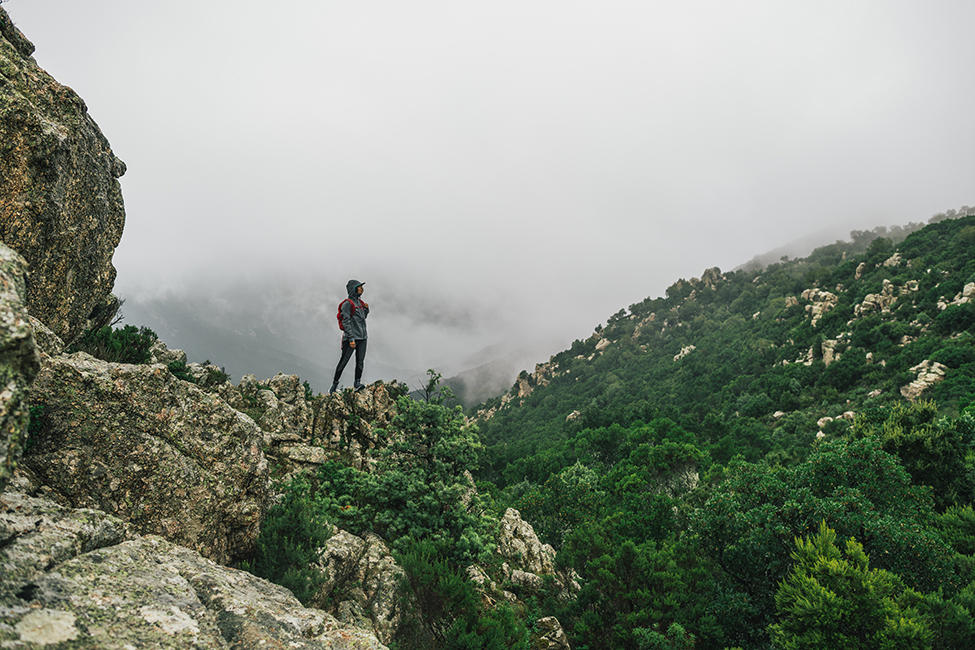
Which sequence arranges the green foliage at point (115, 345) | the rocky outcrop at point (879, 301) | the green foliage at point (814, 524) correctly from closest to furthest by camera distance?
the green foliage at point (115, 345) → the green foliage at point (814, 524) → the rocky outcrop at point (879, 301)

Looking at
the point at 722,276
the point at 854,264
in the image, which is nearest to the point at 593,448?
the point at 854,264

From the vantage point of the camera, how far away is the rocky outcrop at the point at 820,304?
8238 cm

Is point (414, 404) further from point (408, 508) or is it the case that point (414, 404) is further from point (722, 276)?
point (722, 276)

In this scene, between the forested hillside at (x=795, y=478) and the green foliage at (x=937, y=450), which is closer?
the forested hillside at (x=795, y=478)

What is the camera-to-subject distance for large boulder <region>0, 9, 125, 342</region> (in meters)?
6.23

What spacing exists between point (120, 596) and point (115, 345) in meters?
8.65

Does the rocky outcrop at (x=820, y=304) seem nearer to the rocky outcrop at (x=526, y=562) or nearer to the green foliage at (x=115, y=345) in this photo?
the rocky outcrop at (x=526, y=562)

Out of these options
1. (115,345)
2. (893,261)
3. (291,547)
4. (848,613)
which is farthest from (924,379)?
(115,345)

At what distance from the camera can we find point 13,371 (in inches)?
118

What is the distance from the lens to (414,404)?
539 inches

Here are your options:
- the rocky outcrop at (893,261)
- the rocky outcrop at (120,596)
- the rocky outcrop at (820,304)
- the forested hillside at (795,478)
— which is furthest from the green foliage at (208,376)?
the rocky outcrop at (893,261)

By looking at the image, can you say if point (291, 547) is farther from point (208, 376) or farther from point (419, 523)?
point (208, 376)

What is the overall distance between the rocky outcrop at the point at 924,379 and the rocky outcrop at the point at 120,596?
201 feet

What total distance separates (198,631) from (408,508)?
8573mm
